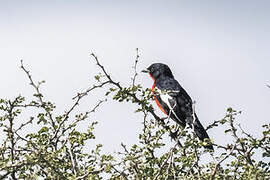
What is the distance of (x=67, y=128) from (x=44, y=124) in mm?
274

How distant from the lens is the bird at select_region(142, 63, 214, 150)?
556cm

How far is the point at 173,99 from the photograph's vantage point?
19.6ft

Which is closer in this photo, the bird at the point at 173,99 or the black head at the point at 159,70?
the bird at the point at 173,99

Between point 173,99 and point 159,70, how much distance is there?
1.07 meters

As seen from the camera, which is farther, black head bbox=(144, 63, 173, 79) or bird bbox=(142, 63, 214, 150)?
black head bbox=(144, 63, 173, 79)

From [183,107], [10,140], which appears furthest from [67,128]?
[183,107]

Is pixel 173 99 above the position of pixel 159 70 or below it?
below

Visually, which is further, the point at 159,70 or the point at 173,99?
the point at 159,70

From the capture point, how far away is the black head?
22.6 ft

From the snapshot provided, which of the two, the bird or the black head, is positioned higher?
the black head

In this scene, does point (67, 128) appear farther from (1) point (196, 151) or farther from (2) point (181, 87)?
(2) point (181, 87)

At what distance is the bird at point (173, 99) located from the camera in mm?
5564

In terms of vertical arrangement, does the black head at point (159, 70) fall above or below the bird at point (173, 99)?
above

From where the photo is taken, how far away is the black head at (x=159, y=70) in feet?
22.6
